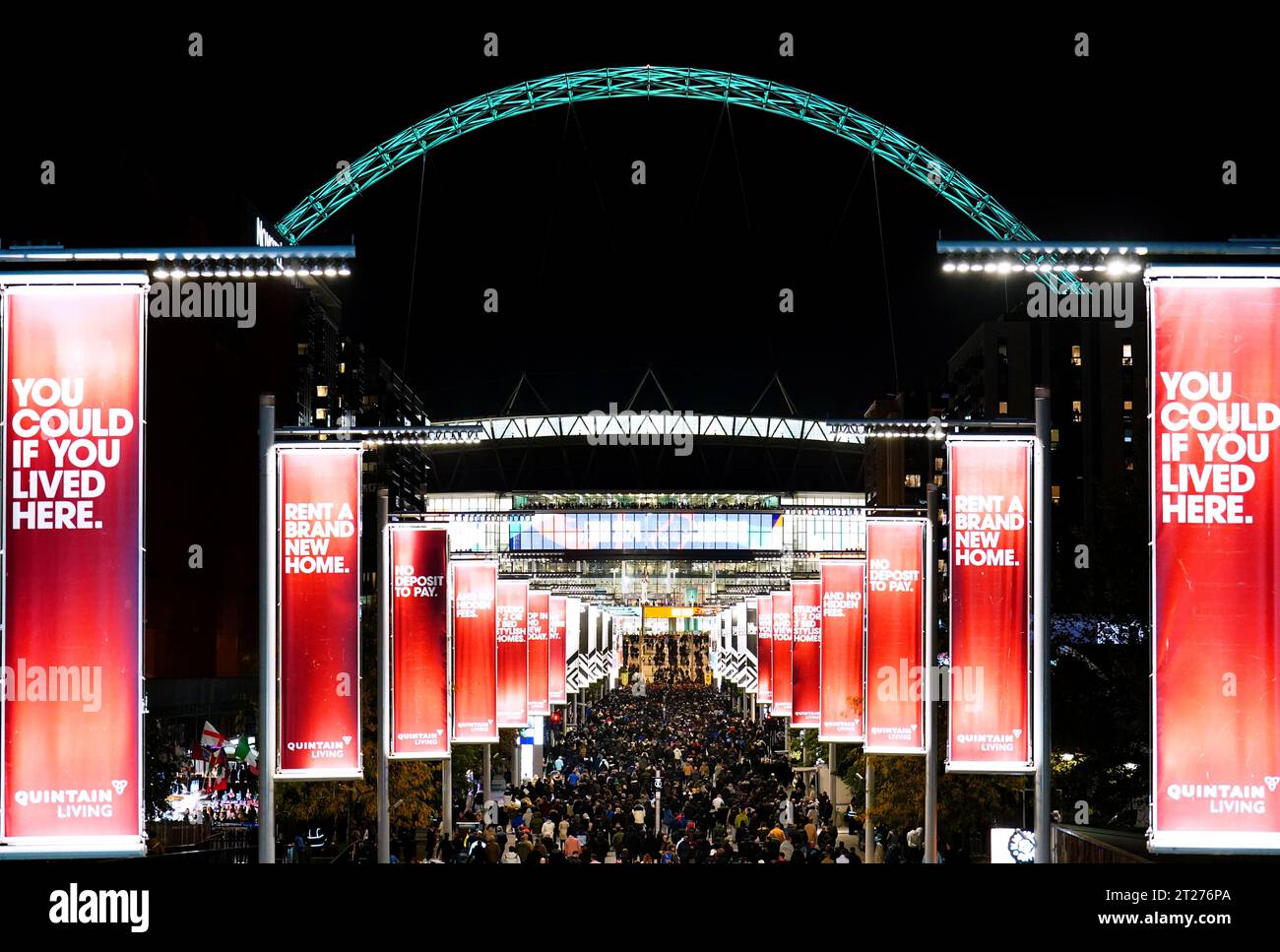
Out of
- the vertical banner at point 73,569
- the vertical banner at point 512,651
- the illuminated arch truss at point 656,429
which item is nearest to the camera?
the vertical banner at point 73,569

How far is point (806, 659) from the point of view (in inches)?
1366

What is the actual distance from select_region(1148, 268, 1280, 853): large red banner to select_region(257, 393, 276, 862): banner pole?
33.0 feet

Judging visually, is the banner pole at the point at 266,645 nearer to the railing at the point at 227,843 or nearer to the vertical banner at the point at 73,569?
the vertical banner at the point at 73,569

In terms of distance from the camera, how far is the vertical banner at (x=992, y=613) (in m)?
17.2

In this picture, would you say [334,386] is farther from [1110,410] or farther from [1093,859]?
[1093,859]

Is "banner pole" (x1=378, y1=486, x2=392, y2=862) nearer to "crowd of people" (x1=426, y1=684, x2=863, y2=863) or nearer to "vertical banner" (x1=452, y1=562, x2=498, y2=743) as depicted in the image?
"crowd of people" (x1=426, y1=684, x2=863, y2=863)

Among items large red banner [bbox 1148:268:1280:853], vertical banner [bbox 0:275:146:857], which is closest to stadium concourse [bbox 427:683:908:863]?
vertical banner [bbox 0:275:146:857]

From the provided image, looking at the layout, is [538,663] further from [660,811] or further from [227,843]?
[227,843]

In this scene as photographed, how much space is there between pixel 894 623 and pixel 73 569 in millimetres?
14532

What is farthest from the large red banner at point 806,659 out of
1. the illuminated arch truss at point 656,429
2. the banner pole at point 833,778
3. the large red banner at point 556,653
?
the illuminated arch truss at point 656,429

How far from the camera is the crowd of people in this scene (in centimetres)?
2931

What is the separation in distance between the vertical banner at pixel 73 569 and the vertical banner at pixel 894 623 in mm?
13636

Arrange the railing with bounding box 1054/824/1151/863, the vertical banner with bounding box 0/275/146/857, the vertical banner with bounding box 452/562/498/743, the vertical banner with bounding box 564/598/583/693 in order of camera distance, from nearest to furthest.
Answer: the vertical banner with bounding box 0/275/146/857 → the railing with bounding box 1054/824/1151/863 → the vertical banner with bounding box 452/562/498/743 → the vertical banner with bounding box 564/598/583/693
